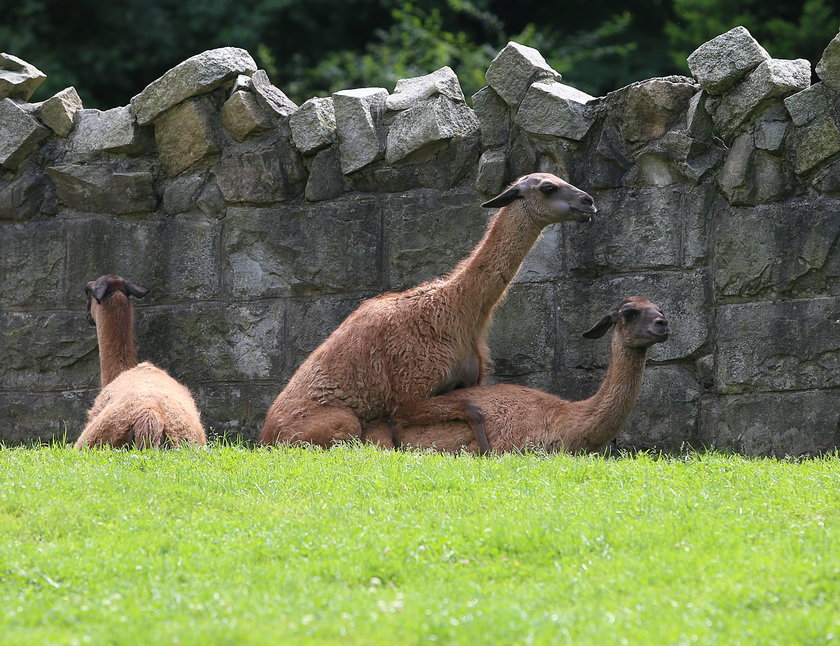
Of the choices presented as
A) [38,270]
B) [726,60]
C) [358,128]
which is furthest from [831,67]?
[38,270]

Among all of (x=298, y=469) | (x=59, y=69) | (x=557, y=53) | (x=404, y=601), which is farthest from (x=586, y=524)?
(x=59, y=69)

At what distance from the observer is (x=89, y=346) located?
10.5m

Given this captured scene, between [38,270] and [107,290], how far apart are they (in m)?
1.00

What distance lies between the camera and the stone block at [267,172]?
395 inches

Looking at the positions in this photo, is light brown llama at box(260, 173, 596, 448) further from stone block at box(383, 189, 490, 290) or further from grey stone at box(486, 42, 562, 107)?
grey stone at box(486, 42, 562, 107)

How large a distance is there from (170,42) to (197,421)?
12629 millimetres

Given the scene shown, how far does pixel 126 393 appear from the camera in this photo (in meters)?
8.88

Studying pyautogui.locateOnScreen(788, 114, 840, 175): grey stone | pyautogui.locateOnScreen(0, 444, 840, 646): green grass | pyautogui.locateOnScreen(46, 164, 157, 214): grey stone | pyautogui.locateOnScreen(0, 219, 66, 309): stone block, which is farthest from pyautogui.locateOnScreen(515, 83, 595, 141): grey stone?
pyautogui.locateOnScreen(0, 219, 66, 309): stone block

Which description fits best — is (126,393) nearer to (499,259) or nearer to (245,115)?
(245,115)

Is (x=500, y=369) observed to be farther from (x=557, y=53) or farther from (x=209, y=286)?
(x=557, y=53)

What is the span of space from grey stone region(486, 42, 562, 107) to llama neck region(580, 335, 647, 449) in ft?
7.03

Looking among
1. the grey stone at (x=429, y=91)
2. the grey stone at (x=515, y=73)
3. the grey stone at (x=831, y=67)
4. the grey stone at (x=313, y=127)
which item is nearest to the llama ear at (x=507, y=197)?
the grey stone at (x=515, y=73)

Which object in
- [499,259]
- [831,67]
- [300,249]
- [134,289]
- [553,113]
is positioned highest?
[831,67]

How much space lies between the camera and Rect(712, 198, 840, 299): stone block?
839 centimetres
